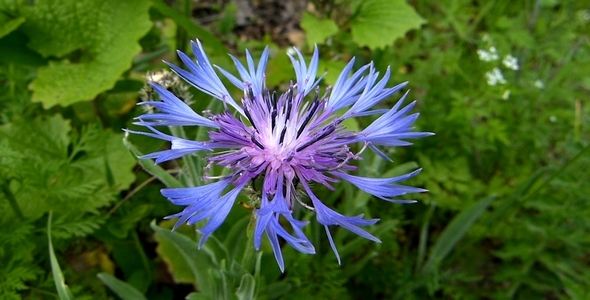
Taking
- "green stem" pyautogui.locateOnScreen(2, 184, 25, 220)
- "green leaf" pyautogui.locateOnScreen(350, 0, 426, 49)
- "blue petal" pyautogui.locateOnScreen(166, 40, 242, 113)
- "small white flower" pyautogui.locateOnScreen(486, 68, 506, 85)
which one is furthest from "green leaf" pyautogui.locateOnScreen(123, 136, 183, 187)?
"small white flower" pyautogui.locateOnScreen(486, 68, 506, 85)

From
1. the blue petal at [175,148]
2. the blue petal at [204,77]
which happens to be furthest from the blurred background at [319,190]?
the blue petal at [175,148]

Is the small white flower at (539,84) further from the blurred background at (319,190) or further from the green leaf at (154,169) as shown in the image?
the green leaf at (154,169)

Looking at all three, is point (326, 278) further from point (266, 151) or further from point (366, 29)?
point (366, 29)

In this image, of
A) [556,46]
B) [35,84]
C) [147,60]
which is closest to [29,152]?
[35,84]

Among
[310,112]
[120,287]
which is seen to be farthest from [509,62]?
[120,287]

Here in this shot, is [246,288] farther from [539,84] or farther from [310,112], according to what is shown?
[539,84]

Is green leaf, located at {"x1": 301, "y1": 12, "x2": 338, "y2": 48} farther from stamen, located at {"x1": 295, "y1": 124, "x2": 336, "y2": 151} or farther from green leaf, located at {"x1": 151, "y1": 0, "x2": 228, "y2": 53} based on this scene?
stamen, located at {"x1": 295, "y1": 124, "x2": 336, "y2": 151}
